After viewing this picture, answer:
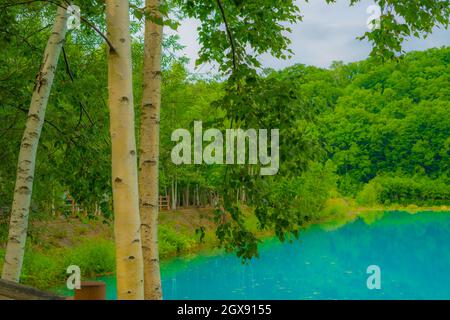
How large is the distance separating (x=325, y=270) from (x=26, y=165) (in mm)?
20595

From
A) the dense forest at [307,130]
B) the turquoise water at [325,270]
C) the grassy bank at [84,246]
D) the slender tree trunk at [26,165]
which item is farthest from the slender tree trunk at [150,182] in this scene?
the turquoise water at [325,270]

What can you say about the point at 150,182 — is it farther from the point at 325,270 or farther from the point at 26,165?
the point at 325,270

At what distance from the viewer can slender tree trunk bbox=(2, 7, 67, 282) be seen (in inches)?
268

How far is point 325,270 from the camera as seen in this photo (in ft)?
84.8

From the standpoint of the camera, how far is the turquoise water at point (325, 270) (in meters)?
20.9

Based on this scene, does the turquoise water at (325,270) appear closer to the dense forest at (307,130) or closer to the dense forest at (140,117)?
the dense forest at (307,130)

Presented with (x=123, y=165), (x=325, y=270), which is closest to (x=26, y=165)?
(x=123, y=165)

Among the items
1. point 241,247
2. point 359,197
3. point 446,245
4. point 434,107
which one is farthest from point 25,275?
point 434,107

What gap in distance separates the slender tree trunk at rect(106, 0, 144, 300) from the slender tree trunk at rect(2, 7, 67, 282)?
2.95 metres

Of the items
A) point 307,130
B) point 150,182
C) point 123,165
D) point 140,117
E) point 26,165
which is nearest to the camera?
point 123,165

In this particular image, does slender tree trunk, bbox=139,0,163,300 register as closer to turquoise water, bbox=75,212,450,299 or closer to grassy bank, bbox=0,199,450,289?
grassy bank, bbox=0,199,450,289

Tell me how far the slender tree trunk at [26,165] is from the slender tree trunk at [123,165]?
2952mm
